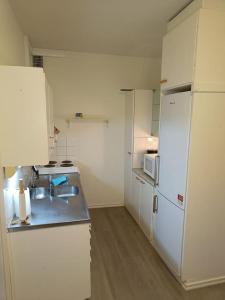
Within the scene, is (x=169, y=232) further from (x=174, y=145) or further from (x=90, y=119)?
(x=90, y=119)

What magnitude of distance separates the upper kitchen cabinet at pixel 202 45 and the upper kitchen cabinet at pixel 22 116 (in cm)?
130

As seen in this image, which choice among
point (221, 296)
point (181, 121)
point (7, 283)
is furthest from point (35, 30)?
point (221, 296)

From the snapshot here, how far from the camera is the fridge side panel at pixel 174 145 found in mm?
2068

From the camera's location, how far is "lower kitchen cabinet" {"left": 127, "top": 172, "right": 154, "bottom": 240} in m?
2.97

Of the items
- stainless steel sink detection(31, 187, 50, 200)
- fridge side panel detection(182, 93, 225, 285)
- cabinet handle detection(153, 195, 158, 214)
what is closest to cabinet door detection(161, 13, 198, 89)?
fridge side panel detection(182, 93, 225, 285)

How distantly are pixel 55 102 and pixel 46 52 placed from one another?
30.3 inches

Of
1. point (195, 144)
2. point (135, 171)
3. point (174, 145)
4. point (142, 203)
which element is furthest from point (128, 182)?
point (195, 144)

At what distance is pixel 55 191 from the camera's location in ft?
9.08

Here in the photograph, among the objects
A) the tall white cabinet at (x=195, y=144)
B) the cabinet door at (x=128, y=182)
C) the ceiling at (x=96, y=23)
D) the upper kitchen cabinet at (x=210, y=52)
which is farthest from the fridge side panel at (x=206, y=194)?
the cabinet door at (x=128, y=182)

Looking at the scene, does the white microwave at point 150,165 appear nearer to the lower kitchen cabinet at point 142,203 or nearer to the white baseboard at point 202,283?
the lower kitchen cabinet at point 142,203

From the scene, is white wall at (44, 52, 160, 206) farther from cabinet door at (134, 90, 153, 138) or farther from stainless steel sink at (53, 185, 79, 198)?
stainless steel sink at (53, 185, 79, 198)

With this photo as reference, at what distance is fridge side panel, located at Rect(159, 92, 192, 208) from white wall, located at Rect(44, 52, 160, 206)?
4.97ft

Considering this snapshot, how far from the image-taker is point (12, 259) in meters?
1.75

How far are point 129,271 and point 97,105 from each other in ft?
8.51
